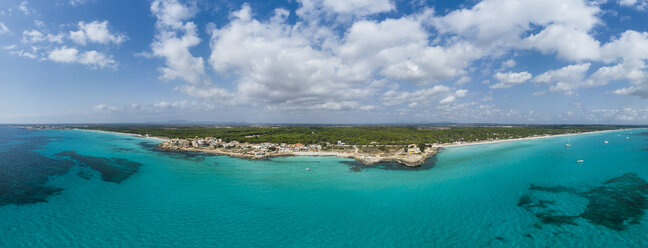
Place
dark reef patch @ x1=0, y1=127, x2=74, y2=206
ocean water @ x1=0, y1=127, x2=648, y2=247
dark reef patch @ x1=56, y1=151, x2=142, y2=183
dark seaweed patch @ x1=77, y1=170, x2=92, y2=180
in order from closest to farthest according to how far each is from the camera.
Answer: ocean water @ x1=0, y1=127, x2=648, y2=247 → dark reef patch @ x1=0, y1=127, x2=74, y2=206 → dark seaweed patch @ x1=77, y1=170, x2=92, y2=180 → dark reef patch @ x1=56, y1=151, x2=142, y2=183

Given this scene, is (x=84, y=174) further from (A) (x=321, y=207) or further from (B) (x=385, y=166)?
(B) (x=385, y=166)

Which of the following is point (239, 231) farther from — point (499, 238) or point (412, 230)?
point (499, 238)

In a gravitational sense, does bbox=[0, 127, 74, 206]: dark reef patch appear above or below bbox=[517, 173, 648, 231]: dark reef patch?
above

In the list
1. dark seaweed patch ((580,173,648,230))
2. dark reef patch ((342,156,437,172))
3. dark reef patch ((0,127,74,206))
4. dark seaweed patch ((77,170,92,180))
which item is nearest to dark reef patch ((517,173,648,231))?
dark seaweed patch ((580,173,648,230))

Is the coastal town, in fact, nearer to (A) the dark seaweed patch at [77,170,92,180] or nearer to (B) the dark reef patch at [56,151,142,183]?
(B) the dark reef patch at [56,151,142,183]

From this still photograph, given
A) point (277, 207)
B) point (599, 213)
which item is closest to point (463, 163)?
point (599, 213)

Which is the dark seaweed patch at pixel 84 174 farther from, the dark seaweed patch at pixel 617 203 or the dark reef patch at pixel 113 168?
the dark seaweed patch at pixel 617 203
